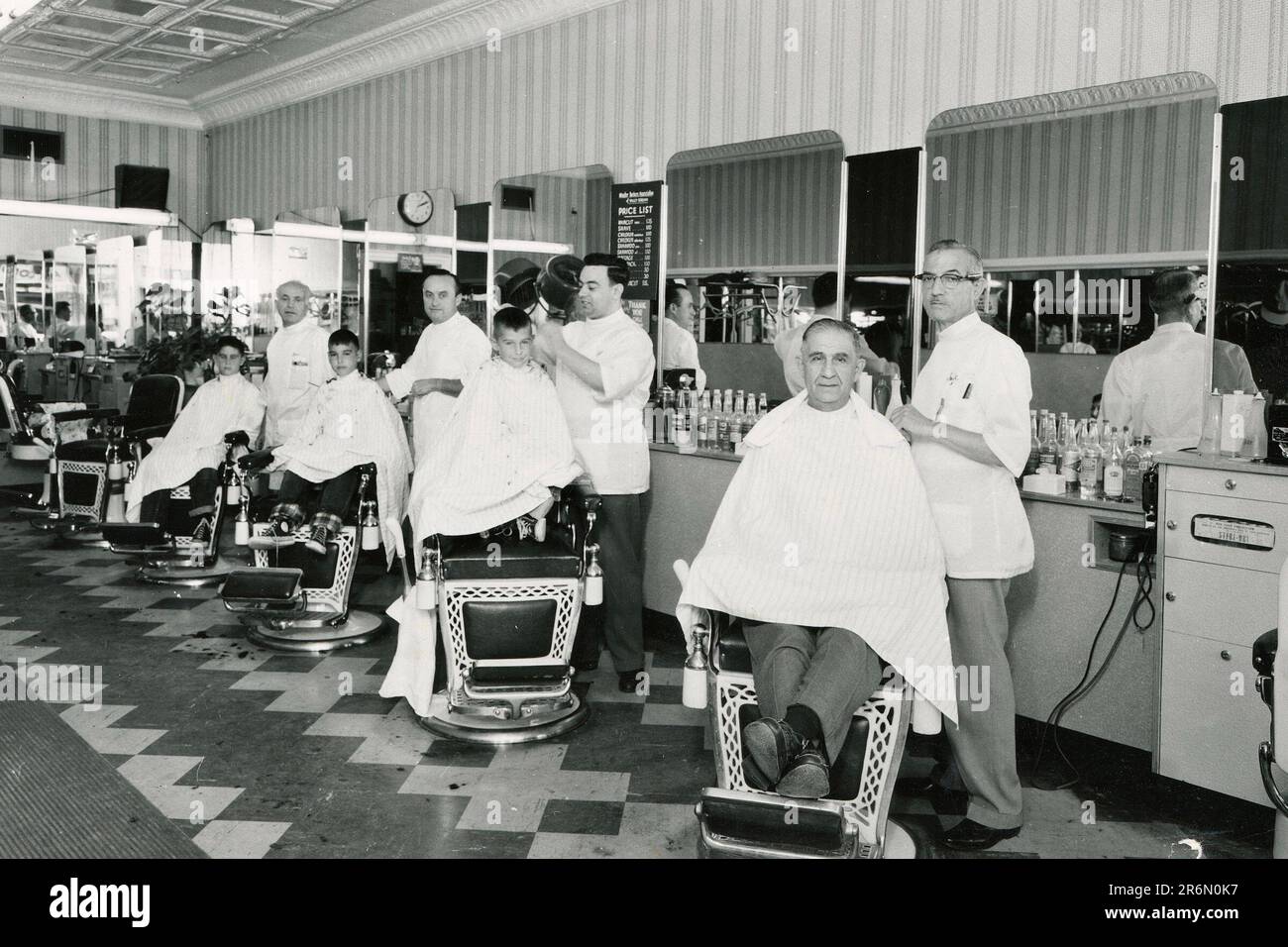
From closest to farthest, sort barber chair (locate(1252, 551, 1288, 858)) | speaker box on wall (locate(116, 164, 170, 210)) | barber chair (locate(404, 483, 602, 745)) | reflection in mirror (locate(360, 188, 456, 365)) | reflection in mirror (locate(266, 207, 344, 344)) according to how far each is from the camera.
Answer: barber chair (locate(1252, 551, 1288, 858)) < barber chair (locate(404, 483, 602, 745)) < reflection in mirror (locate(360, 188, 456, 365)) < reflection in mirror (locate(266, 207, 344, 344)) < speaker box on wall (locate(116, 164, 170, 210))

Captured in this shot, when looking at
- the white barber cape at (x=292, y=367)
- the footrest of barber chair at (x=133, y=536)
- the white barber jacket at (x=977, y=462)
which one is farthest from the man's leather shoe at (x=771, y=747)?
the white barber cape at (x=292, y=367)

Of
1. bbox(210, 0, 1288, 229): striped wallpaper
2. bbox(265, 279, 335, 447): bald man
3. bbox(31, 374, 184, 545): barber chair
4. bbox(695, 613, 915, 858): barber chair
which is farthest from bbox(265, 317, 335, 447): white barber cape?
bbox(695, 613, 915, 858): barber chair

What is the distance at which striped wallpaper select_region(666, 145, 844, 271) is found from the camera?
12.3ft

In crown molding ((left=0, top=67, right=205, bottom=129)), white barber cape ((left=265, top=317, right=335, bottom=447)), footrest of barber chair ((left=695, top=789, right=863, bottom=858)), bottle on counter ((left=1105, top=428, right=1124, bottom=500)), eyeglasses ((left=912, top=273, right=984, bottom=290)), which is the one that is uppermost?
crown molding ((left=0, top=67, right=205, bottom=129))

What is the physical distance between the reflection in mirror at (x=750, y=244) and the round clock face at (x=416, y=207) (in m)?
1.92

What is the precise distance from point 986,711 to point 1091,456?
831mm

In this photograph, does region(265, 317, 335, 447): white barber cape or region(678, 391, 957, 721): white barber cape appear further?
region(265, 317, 335, 447): white barber cape

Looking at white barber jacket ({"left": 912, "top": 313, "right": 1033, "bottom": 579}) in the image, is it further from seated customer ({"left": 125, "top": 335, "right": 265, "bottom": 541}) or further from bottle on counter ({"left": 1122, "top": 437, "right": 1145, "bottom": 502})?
seated customer ({"left": 125, "top": 335, "right": 265, "bottom": 541})

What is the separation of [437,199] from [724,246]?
2174 mm

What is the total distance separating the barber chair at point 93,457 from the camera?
554 centimetres

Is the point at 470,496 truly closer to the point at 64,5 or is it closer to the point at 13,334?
the point at 64,5

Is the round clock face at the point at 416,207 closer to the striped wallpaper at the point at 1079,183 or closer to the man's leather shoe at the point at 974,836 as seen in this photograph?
the striped wallpaper at the point at 1079,183

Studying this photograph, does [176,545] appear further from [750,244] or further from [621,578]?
[750,244]

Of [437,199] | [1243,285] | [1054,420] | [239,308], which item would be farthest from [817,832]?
[239,308]
